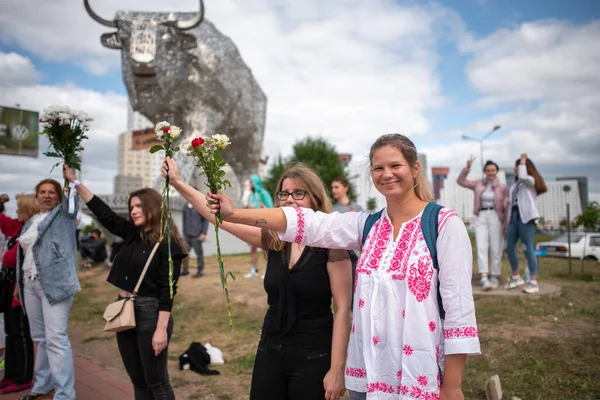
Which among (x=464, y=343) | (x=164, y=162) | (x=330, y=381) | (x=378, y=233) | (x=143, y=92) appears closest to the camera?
(x=464, y=343)

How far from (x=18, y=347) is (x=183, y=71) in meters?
12.4

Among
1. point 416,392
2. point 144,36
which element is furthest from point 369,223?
point 144,36

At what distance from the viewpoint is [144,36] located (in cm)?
1427

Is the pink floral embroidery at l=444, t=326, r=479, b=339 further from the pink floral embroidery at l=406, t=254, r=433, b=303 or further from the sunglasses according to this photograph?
the sunglasses

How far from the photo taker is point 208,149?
6.96ft

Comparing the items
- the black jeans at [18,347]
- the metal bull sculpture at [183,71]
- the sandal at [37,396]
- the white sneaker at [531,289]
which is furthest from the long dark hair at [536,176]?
the metal bull sculpture at [183,71]

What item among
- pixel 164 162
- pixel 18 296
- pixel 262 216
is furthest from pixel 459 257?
pixel 18 296

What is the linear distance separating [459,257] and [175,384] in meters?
3.88

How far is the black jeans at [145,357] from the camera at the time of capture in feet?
10.4

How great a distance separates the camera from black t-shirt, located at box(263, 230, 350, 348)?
2357 mm

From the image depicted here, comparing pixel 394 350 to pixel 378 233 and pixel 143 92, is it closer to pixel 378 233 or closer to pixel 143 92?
pixel 378 233

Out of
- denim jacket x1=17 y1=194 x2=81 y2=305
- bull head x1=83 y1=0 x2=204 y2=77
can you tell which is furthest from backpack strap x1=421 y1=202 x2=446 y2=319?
bull head x1=83 y1=0 x2=204 y2=77

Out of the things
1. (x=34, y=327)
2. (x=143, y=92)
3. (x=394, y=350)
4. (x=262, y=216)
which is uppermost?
(x=143, y=92)

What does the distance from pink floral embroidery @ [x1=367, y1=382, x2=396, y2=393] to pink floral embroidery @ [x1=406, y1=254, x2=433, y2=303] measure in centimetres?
38
